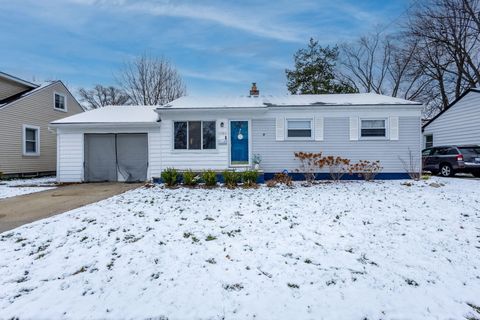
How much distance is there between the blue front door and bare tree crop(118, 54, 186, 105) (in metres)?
16.6

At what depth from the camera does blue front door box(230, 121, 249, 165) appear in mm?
11914

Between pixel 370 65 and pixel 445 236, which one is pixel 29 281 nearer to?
pixel 445 236

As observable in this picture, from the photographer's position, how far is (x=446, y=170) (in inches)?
543

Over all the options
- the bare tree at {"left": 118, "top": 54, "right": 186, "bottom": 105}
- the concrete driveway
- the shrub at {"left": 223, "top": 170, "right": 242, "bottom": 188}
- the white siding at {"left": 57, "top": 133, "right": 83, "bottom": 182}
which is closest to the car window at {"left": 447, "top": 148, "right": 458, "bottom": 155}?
the shrub at {"left": 223, "top": 170, "right": 242, "bottom": 188}

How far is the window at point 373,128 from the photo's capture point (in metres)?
12.0

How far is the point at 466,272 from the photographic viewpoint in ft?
11.9

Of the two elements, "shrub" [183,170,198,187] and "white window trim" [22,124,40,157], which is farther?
"white window trim" [22,124,40,157]

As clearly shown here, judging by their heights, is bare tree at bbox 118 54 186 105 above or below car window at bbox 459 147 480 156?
above

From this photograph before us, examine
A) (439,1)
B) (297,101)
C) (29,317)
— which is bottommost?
(29,317)

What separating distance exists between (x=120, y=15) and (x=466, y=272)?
16.0 meters

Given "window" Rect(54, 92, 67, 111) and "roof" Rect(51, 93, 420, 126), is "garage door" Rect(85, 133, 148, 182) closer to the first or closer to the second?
"roof" Rect(51, 93, 420, 126)

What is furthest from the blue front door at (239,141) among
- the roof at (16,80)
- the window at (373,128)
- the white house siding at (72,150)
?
the roof at (16,80)

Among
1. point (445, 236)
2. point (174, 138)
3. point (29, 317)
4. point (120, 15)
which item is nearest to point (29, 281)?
point (29, 317)

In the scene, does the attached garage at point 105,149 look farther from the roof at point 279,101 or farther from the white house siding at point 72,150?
the roof at point 279,101
